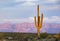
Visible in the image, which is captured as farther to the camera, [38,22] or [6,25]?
[6,25]

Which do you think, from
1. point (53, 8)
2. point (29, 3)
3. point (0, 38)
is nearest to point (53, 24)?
point (53, 8)

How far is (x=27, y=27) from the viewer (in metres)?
11.8

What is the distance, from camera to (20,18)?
457 inches

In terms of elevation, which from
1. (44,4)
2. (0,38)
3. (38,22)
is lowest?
(0,38)

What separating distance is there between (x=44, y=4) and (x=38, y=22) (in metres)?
1.10

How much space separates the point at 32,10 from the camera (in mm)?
11531

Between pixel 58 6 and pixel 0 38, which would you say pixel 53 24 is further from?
pixel 0 38

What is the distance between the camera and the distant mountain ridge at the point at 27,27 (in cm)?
1155

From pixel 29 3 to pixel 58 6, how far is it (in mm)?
1304

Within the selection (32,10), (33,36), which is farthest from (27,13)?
(33,36)

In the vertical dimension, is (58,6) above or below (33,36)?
above

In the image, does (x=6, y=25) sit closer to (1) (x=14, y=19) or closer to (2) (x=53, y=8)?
(1) (x=14, y=19)

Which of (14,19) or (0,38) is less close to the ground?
(14,19)

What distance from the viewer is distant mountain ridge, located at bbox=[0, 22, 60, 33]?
37.9ft
